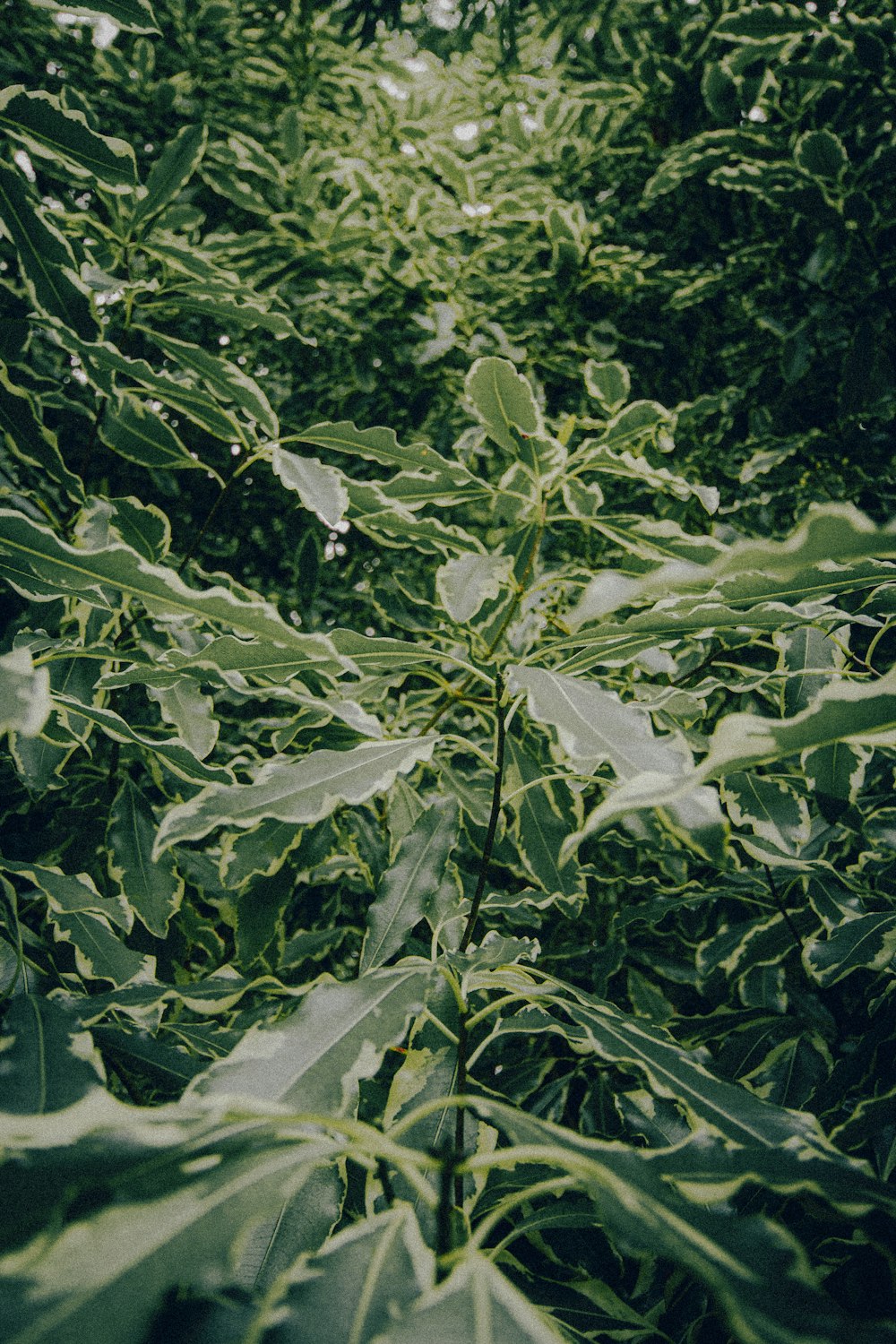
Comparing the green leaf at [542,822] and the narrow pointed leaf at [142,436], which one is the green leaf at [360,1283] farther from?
the narrow pointed leaf at [142,436]

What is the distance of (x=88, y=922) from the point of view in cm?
94

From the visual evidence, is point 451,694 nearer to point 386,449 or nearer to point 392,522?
point 392,522

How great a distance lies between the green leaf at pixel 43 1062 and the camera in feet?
1.90

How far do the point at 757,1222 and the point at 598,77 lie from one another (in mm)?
2726

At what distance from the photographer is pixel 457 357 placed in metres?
1.86

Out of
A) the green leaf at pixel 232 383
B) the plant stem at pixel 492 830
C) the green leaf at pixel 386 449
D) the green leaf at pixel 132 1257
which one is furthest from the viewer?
the green leaf at pixel 232 383

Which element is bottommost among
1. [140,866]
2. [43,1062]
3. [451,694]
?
[140,866]

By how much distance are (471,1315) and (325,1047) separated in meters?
0.26

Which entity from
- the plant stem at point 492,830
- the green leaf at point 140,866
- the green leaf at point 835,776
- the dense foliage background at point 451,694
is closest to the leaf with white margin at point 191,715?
the dense foliage background at point 451,694

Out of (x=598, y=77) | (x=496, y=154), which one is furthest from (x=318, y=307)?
(x=598, y=77)

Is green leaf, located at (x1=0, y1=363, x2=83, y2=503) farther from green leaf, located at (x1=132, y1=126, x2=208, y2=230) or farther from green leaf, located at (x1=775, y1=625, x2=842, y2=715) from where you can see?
green leaf, located at (x1=775, y1=625, x2=842, y2=715)

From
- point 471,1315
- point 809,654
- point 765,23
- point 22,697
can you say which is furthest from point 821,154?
point 471,1315

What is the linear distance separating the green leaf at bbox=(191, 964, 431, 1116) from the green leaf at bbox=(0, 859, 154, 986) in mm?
318

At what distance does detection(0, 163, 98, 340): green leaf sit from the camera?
2.90 feet
